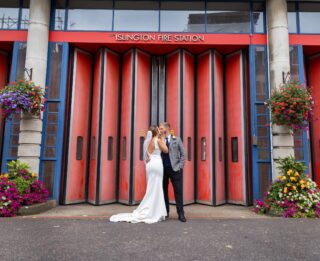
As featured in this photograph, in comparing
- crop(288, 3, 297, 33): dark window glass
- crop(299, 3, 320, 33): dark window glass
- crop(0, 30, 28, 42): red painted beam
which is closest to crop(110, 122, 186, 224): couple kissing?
crop(0, 30, 28, 42): red painted beam

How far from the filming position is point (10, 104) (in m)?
6.98

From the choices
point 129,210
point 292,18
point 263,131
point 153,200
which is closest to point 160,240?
point 153,200

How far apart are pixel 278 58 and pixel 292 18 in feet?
5.22

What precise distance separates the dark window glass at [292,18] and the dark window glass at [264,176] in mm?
4076

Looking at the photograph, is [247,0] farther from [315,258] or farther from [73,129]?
[315,258]

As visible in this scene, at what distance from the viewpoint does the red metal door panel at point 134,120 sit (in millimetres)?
7996

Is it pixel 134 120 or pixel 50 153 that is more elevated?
pixel 134 120

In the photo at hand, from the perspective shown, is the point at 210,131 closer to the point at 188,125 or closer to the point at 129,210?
the point at 188,125

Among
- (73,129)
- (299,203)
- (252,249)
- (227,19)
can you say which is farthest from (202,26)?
(252,249)

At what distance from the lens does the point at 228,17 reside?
8.42m

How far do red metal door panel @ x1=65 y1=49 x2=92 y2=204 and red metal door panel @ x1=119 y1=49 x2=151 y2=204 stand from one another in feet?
3.62

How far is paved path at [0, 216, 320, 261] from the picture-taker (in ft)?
11.6

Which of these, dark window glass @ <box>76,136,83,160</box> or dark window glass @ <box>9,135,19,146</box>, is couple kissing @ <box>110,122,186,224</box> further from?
dark window glass @ <box>9,135,19,146</box>

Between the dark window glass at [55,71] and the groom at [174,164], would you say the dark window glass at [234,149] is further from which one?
the dark window glass at [55,71]
